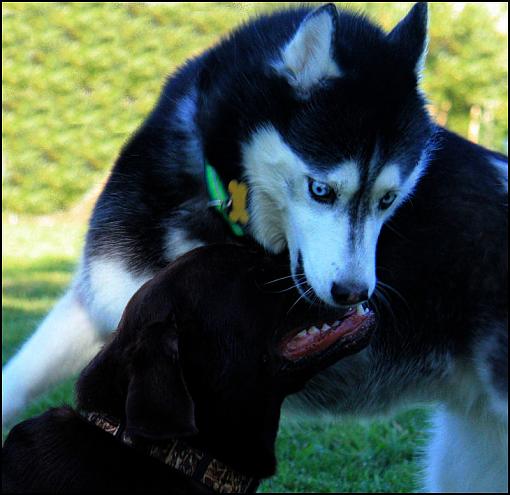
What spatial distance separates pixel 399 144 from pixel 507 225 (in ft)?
1.91

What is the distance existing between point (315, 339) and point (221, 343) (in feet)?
1.24

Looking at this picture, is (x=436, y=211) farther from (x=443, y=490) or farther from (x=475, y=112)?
(x=475, y=112)

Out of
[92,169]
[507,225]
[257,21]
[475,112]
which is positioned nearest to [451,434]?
[507,225]

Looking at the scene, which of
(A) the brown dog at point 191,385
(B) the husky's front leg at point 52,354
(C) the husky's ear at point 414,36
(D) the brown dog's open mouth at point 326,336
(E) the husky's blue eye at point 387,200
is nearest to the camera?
(A) the brown dog at point 191,385

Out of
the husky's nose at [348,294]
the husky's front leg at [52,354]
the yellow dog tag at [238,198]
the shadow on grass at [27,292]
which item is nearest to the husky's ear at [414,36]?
the yellow dog tag at [238,198]

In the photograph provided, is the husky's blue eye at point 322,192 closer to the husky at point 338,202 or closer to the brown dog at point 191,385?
the husky at point 338,202

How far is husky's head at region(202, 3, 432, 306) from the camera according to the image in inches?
115

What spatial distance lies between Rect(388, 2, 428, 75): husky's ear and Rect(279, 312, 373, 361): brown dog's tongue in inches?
36.0

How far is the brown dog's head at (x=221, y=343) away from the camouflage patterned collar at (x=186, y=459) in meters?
0.04

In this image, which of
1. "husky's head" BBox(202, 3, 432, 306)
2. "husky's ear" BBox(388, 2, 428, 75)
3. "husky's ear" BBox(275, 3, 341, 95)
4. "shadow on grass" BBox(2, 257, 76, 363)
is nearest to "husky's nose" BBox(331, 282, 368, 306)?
"husky's head" BBox(202, 3, 432, 306)

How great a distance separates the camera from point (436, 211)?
Answer: 133 inches

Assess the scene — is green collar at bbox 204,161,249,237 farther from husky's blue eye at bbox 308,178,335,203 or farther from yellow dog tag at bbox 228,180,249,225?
husky's blue eye at bbox 308,178,335,203

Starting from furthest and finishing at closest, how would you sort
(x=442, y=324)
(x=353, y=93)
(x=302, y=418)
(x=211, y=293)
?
(x=302, y=418) → (x=442, y=324) → (x=353, y=93) → (x=211, y=293)

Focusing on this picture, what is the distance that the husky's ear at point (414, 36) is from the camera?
3154mm
